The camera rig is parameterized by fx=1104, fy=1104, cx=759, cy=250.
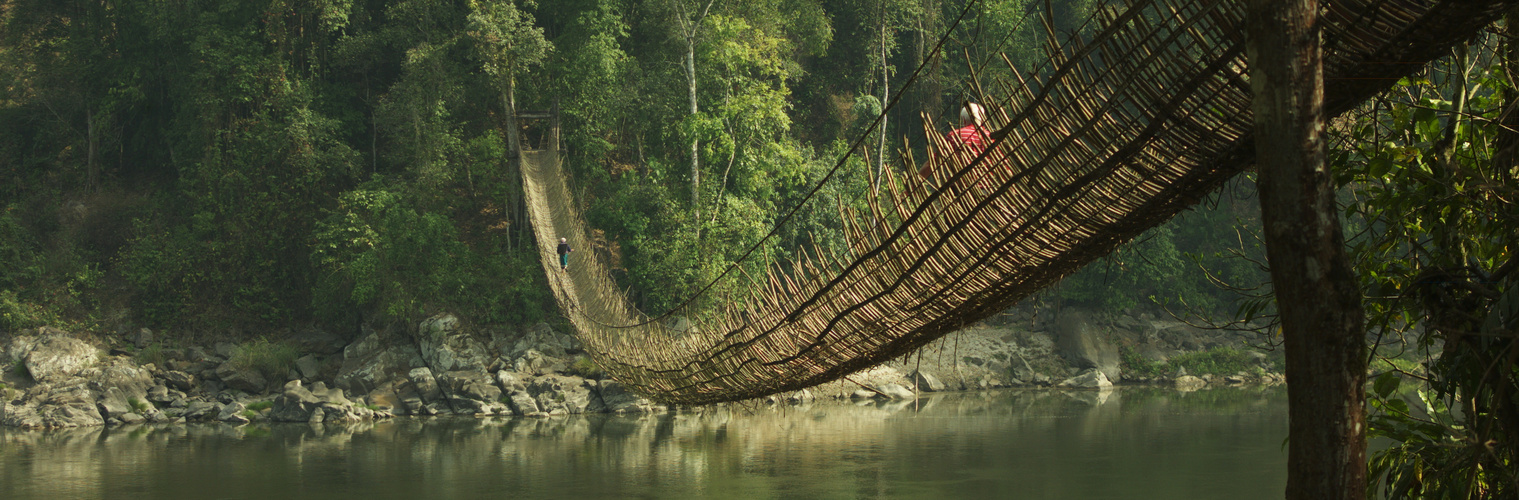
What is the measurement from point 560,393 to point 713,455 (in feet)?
8.66

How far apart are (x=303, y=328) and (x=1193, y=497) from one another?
387 inches

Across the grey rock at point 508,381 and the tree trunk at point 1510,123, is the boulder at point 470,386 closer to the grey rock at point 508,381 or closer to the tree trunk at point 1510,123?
the grey rock at point 508,381

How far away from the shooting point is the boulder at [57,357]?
10.9 m

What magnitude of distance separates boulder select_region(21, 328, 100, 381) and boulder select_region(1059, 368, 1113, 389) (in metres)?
10.6

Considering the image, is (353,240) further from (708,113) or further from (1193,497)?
(1193,497)

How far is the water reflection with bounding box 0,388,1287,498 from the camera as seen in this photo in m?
7.72

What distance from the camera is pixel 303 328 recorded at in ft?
41.8

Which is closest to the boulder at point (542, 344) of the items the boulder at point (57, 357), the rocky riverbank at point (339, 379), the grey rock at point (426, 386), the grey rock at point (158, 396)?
the rocky riverbank at point (339, 379)

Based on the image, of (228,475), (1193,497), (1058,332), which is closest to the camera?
(1193,497)

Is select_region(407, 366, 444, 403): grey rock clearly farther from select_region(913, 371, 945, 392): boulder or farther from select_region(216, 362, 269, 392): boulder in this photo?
select_region(913, 371, 945, 392): boulder

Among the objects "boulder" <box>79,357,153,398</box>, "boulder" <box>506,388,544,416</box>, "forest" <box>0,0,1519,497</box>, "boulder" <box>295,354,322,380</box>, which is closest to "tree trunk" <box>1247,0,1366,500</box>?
"forest" <box>0,0,1519,497</box>

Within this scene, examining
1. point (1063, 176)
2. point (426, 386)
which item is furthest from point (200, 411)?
point (1063, 176)

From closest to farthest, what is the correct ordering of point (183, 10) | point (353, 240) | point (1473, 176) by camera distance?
point (1473, 176) < point (353, 240) < point (183, 10)

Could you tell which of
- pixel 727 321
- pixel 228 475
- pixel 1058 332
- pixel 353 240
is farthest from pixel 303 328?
pixel 727 321
